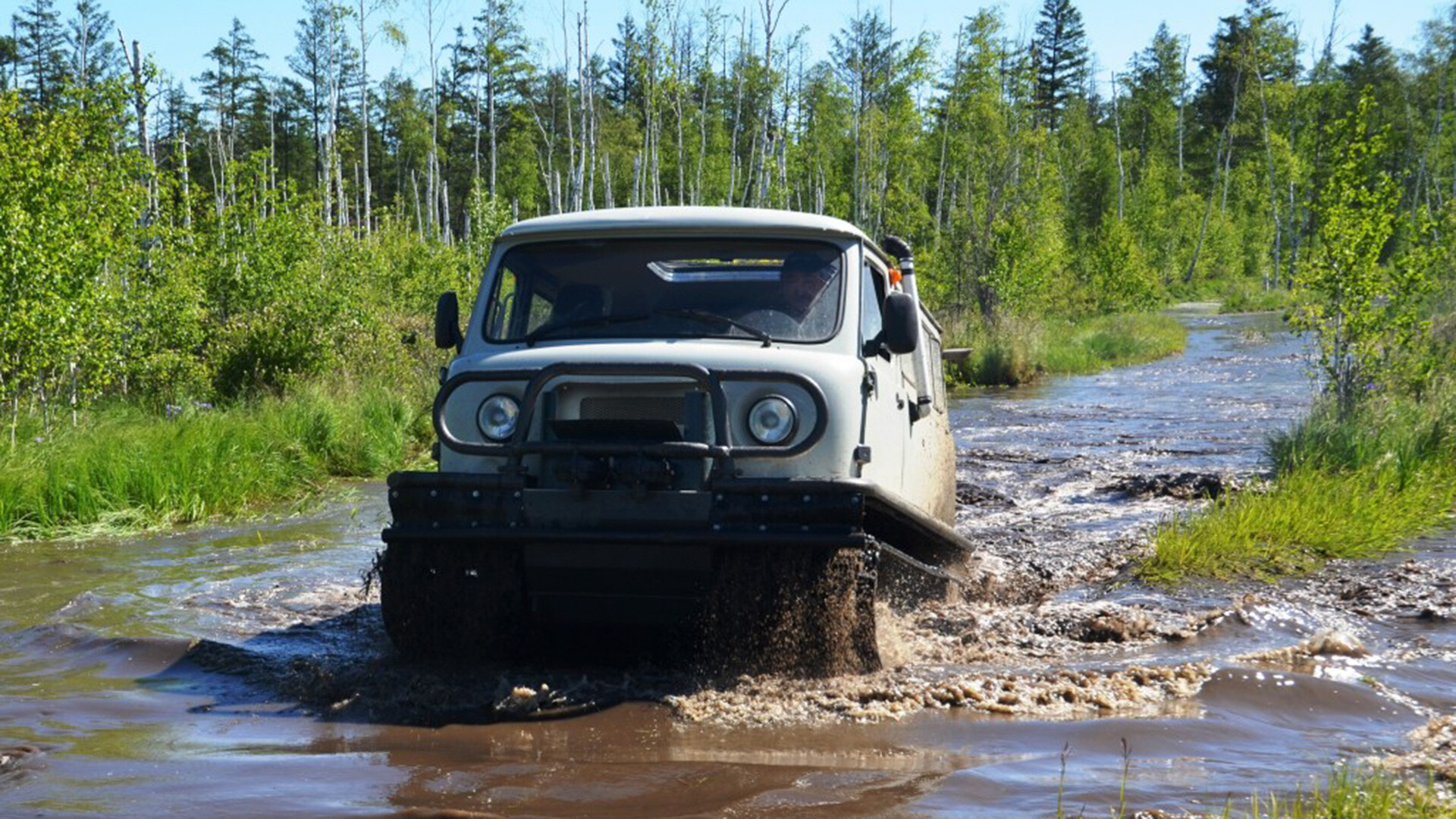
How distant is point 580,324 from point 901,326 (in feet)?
4.79

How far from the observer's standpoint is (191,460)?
40.9ft

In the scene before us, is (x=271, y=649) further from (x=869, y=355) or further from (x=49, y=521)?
(x=49, y=521)

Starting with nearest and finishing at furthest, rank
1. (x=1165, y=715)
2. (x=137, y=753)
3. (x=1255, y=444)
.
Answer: (x=137, y=753), (x=1165, y=715), (x=1255, y=444)

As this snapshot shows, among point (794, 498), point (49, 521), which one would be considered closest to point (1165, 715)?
point (794, 498)

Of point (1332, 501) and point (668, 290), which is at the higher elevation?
point (668, 290)

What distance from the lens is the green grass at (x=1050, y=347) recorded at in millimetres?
27609

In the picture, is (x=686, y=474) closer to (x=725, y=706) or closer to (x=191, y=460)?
(x=725, y=706)

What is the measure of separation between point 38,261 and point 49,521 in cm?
272

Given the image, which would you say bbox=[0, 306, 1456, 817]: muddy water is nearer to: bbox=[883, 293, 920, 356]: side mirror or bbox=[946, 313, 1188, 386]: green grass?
bbox=[883, 293, 920, 356]: side mirror

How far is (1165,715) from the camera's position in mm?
5688

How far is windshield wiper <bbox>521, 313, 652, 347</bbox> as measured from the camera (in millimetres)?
6438

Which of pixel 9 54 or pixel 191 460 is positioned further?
pixel 9 54

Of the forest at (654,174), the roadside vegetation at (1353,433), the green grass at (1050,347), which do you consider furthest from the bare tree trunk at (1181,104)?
the roadside vegetation at (1353,433)

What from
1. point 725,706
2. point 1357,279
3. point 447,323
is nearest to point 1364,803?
point 725,706
